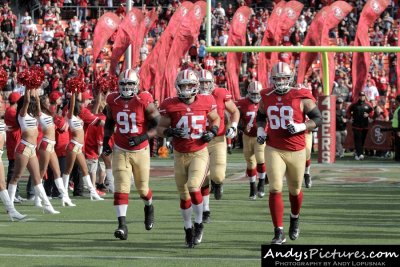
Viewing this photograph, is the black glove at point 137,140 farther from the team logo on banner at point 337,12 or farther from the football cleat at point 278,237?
the team logo on banner at point 337,12

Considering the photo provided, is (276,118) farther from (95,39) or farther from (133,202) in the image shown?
(95,39)

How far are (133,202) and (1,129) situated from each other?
3.18 metres

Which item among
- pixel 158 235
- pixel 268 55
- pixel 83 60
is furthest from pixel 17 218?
pixel 83 60

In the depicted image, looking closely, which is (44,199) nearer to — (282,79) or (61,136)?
(61,136)

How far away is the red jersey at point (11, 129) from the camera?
16002mm

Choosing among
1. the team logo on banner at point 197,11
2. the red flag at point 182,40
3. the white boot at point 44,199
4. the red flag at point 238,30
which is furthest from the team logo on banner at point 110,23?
the white boot at point 44,199

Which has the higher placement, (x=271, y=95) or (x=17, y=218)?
(x=271, y=95)

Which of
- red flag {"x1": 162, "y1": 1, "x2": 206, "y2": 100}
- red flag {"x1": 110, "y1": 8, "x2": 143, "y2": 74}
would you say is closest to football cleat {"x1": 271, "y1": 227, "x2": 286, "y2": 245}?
red flag {"x1": 110, "y1": 8, "x2": 143, "y2": 74}

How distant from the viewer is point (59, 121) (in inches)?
659

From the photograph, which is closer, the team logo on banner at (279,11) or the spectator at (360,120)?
the team logo on banner at (279,11)

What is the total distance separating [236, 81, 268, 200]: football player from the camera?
17047 mm

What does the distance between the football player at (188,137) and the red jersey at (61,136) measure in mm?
4905

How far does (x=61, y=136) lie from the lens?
16.9 m

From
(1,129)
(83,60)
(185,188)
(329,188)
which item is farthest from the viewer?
(83,60)
